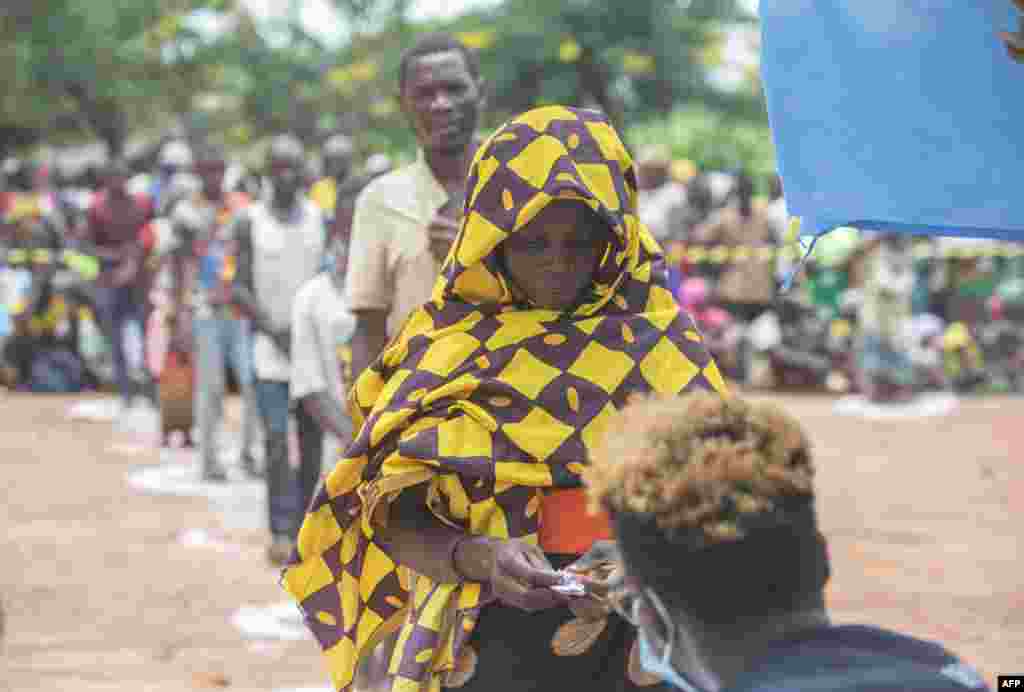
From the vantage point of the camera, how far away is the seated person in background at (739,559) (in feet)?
7.08

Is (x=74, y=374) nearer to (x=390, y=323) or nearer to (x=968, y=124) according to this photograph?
(x=390, y=323)

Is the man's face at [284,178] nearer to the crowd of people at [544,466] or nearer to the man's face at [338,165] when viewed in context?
the man's face at [338,165]

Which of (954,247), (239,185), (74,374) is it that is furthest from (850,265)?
(74,374)

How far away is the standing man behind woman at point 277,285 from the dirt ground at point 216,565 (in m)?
0.40

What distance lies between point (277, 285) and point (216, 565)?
57.5 inches

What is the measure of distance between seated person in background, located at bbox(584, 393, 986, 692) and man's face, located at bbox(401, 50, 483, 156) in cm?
296

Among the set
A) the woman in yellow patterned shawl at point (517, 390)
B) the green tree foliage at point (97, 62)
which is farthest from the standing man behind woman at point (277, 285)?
the green tree foliage at point (97, 62)

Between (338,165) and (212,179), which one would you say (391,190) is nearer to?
(338,165)

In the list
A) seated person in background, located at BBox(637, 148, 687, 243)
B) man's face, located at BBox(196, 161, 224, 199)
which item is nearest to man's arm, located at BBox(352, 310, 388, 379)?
man's face, located at BBox(196, 161, 224, 199)

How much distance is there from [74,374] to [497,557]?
49.3 feet

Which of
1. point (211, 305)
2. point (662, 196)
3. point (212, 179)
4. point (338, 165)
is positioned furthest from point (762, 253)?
point (211, 305)

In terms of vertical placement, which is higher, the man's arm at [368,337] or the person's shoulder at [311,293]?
the man's arm at [368,337]

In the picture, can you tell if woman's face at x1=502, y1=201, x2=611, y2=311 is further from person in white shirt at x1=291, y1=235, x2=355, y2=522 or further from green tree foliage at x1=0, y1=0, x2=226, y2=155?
green tree foliage at x1=0, y1=0, x2=226, y2=155

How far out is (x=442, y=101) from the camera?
5227 millimetres
